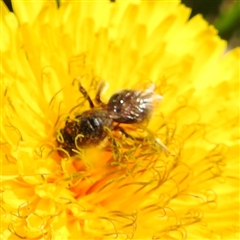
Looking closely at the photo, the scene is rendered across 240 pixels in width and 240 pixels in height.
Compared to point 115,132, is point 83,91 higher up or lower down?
higher up

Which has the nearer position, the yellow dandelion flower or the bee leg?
the yellow dandelion flower

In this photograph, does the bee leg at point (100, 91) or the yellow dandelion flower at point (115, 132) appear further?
the bee leg at point (100, 91)

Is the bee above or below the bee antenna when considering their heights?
below

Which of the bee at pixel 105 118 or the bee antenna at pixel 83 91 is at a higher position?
the bee antenna at pixel 83 91

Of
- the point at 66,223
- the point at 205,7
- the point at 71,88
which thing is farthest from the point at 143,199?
the point at 205,7
